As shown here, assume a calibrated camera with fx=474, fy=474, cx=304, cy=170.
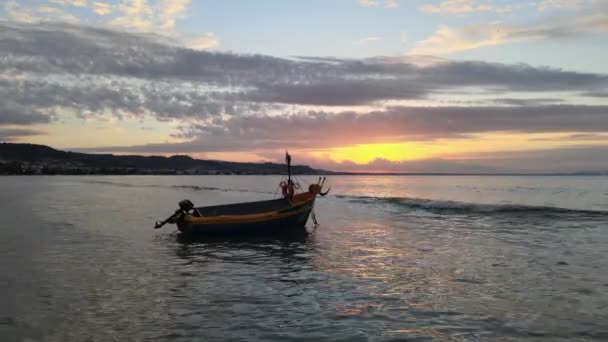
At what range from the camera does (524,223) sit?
3019 centimetres

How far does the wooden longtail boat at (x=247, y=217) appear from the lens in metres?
22.8

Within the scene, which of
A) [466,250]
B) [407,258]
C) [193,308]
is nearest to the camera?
[193,308]

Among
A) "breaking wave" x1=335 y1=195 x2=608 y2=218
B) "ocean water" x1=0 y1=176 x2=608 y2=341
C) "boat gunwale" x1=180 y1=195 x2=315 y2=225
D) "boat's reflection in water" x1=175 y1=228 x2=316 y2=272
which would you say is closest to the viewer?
"ocean water" x1=0 y1=176 x2=608 y2=341

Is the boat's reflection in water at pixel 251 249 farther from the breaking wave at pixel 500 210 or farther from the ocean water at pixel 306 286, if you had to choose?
the breaking wave at pixel 500 210

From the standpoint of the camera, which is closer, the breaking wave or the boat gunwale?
the boat gunwale

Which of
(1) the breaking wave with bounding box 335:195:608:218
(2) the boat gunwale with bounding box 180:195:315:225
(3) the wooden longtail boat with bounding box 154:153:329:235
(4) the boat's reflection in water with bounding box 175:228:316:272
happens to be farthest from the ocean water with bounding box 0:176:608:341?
(1) the breaking wave with bounding box 335:195:608:218

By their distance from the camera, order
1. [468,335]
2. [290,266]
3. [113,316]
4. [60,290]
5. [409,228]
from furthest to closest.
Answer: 1. [409,228]
2. [290,266]
3. [60,290]
4. [113,316]
5. [468,335]

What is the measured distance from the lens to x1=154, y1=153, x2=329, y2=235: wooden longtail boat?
22781 mm

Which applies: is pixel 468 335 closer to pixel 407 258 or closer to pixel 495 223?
pixel 407 258

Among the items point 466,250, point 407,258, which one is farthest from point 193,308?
point 466,250

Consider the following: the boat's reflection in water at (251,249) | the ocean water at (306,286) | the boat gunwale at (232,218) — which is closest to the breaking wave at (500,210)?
the ocean water at (306,286)

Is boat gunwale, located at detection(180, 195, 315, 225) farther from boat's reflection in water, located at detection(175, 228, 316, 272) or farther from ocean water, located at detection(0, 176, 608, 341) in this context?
ocean water, located at detection(0, 176, 608, 341)

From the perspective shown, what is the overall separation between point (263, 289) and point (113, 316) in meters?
3.88

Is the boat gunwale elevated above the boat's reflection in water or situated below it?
above
